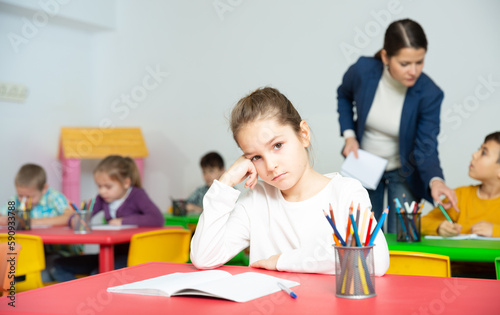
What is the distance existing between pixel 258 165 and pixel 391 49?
4.11ft

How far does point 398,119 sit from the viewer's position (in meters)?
2.63

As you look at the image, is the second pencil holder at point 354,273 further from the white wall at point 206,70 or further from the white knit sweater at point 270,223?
the white wall at point 206,70

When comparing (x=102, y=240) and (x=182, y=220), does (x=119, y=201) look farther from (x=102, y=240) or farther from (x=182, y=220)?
(x=102, y=240)

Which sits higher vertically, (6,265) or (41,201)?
(41,201)

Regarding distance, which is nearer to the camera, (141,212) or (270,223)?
(270,223)

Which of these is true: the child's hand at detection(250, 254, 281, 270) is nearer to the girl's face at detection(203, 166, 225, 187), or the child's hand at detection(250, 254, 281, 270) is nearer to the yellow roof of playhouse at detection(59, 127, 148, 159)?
the girl's face at detection(203, 166, 225, 187)

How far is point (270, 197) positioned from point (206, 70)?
12.8 ft

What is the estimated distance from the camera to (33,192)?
137 inches

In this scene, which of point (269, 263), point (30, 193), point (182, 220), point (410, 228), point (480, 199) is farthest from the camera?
point (182, 220)

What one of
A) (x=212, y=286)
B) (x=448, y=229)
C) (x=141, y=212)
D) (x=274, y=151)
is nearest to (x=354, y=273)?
(x=212, y=286)

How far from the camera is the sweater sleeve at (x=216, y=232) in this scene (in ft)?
4.66

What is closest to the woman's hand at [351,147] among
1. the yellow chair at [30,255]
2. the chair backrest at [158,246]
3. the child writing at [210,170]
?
the chair backrest at [158,246]

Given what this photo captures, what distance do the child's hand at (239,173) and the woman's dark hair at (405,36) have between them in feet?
3.92

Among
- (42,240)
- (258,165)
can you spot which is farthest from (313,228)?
(42,240)
